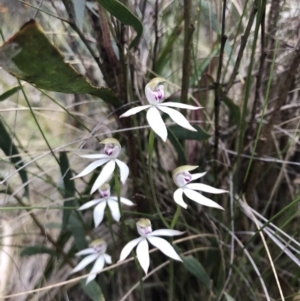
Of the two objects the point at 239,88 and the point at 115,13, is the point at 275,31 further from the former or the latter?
the point at 115,13

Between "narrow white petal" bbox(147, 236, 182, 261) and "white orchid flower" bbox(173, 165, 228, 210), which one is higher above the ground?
"white orchid flower" bbox(173, 165, 228, 210)

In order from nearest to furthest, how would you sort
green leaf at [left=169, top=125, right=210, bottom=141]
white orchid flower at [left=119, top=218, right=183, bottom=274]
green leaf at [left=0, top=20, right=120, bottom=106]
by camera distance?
green leaf at [left=0, top=20, right=120, bottom=106] < white orchid flower at [left=119, top=218, right=183, bottom=274] < green leaf at [left=169, top=125, right=210, bottom=141]

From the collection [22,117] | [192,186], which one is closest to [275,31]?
[192,186]

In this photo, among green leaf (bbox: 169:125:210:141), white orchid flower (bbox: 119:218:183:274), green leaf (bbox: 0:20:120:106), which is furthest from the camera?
green leaf (bbox: 169:125:210:141)

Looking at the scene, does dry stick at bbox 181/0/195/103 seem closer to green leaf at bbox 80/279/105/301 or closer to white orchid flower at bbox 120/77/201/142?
white orchid flower at bbox 120/77/201/142

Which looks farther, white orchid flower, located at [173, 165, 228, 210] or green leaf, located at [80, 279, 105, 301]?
green leaf, located at [80, 279, 105, 301]

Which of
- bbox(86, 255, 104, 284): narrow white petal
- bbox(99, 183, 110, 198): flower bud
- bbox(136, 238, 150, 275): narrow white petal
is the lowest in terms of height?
bbox(86, 255, 104, 284): narrow white petal

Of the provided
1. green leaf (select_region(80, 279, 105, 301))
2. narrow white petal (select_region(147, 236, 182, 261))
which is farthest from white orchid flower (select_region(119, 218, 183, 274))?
green leaf (select_region(80, 279, 105, 301))
